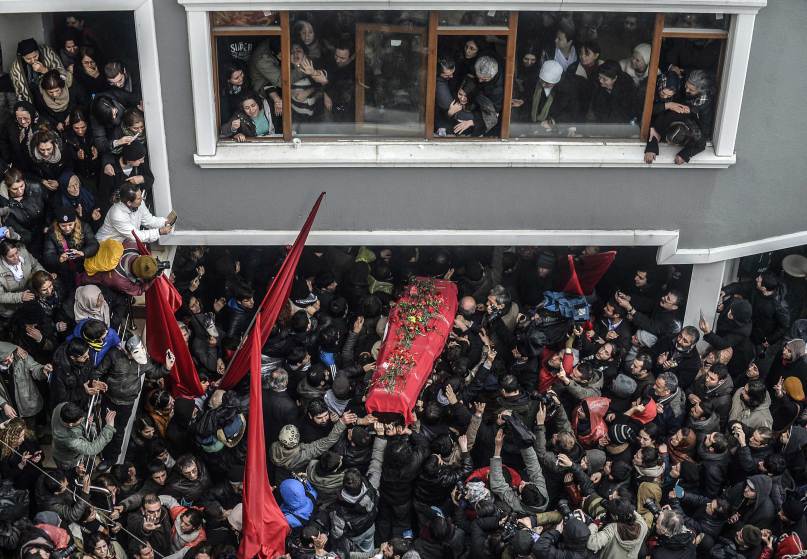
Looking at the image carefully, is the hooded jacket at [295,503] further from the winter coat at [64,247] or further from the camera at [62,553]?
the winter coat at [64,247]

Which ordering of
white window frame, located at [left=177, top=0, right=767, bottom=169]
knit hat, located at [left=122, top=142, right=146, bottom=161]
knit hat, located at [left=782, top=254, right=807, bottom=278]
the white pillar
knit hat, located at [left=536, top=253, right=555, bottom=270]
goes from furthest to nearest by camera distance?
knit hat, located at [left=782, top=254, right=807, bottom=278] < the white pillar < knit hat, located at [left=536, top=253, right=555, bottom=270] < knit hat, located at [left=122, top=142, right=146, bottom=161] < white window frame, located at [left=177, top=0, right=767, bottom=169]

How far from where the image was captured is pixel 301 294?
11734 mm

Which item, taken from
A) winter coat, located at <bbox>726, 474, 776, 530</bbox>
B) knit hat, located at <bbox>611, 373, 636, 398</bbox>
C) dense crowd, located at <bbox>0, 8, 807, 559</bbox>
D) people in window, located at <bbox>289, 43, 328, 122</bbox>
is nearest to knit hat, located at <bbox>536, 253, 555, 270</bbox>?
dense crowd, located at <bbox>0, 8, 807, 559</bbox>

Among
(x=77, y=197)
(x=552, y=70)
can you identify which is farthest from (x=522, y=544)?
(x=77, y=197)

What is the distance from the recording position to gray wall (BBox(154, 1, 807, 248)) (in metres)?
11.9

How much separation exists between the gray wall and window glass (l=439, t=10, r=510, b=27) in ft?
5.33

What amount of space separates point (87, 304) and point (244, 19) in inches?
132

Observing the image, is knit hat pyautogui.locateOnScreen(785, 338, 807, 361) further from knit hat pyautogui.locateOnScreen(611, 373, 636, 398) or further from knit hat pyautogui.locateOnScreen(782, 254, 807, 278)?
knit hat pyautogui.locateOnScreen(782, 254, 807, 278)

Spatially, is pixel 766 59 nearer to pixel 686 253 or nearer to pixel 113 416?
pixel 686 253

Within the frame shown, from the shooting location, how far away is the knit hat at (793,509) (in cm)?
1001

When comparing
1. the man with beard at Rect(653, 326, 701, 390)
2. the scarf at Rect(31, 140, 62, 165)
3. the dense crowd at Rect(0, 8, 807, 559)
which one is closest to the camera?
the dense crowd at Rect(0, 8, 807, 559)

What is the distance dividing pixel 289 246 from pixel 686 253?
4607mm

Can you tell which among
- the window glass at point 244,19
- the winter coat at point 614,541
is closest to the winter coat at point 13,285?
the window glass at point 244,19

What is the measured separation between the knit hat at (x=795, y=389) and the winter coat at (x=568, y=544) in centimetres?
322
